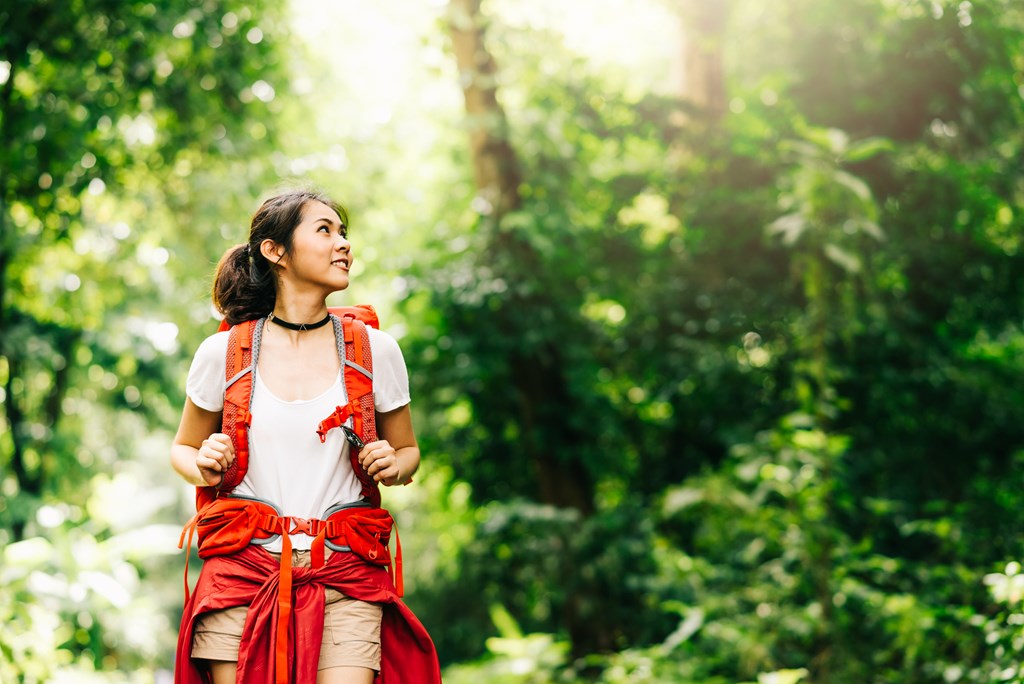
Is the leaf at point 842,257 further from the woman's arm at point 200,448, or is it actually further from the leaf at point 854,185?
the woman's arm at point 200,448

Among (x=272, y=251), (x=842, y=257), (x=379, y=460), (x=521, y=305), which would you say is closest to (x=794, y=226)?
(x=842, y=257)

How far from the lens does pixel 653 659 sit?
6.07 meters

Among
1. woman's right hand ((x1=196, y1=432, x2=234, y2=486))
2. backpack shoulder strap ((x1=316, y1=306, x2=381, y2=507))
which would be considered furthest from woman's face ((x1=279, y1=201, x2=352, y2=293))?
woman's right hand ((x1=196, y1=432, x2=234, y2=486))

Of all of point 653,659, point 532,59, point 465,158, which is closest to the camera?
point 653,659

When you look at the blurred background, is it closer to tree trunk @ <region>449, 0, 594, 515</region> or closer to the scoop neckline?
tree trunk @ <region>449, 0, 594, 515</region>

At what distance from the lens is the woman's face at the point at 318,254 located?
249 centimetres

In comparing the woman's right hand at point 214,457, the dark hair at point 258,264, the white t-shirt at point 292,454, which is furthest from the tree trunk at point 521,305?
the woman's right hand at point 214,457

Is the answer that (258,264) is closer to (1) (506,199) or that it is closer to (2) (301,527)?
(2) (301,527)

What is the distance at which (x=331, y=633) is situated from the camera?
232 cm

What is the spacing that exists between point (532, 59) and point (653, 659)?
505 centimetres

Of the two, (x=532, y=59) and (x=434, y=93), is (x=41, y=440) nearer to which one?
(x=532, y=59)

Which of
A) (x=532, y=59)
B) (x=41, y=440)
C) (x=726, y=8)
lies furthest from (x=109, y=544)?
(x=726, y=8)

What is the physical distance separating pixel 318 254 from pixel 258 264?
0.78 ft

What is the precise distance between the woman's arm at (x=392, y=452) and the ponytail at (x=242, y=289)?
461mm
